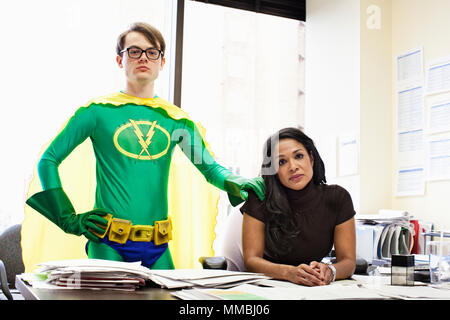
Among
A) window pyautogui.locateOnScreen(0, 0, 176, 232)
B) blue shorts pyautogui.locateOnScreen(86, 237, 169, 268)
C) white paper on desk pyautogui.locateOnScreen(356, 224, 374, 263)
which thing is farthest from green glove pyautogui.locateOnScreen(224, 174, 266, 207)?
window pyautogui.locateOnScreen(0, 0, 176, 232)

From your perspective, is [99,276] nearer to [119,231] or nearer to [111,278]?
[111,278]

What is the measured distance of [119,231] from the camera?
1.57 meters

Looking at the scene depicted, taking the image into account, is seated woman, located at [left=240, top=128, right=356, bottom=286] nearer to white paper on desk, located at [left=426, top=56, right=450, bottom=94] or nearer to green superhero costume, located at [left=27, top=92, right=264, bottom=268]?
green superhero costume, located at [left=27, top=92, right=264, bottom=268]

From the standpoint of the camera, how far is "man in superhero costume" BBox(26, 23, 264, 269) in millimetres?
1573

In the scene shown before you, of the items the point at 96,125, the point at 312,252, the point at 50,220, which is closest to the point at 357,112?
the point at 312,252

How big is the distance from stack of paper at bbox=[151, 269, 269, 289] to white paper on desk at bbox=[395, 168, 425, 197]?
6.34ft

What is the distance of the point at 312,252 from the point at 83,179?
84 cm

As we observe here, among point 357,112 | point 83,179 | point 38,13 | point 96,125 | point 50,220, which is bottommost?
point 50,220

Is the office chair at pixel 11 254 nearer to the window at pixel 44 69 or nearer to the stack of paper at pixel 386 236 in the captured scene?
the window at pixel 44 69

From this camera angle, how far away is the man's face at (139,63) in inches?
68.7

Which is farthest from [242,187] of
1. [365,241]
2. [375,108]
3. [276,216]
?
[375,108]

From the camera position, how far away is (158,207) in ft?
5.54
